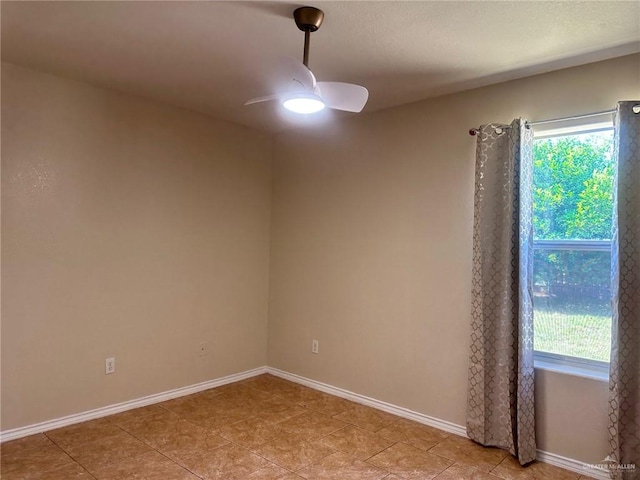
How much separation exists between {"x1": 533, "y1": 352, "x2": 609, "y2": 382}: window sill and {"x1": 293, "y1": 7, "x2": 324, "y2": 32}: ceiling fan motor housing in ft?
7.86

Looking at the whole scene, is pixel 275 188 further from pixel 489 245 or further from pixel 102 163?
pixel 489 245

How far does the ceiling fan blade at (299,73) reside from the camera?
1.99 metres

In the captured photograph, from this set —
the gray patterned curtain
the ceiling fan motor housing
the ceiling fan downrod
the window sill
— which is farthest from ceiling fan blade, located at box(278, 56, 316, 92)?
the window sill

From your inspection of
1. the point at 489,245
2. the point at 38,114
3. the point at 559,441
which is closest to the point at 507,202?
the point at 489,245

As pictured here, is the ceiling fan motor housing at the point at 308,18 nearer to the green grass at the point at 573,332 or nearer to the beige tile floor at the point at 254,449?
the green grass at the point at 573,332

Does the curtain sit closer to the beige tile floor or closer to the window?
the window

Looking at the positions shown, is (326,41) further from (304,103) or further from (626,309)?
(626,309)

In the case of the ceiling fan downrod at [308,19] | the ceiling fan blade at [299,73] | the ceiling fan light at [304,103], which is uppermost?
the ceiling fan downrod at [308,19]

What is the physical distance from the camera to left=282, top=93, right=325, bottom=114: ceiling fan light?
7.01 ft

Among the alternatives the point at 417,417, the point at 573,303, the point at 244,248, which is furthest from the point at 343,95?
the point at 417,417

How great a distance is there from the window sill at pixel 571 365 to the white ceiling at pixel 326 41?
5.93 ft

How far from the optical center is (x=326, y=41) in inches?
97.6

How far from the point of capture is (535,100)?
2.87 m

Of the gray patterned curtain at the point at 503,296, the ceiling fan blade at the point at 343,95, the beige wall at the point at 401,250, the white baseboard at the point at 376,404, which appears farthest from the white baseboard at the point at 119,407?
the ceiling fan blade at the point at 343,95
